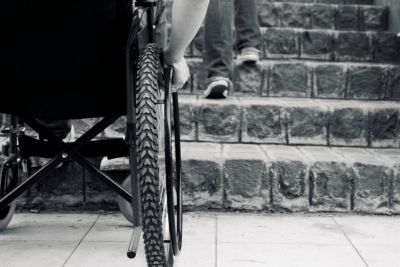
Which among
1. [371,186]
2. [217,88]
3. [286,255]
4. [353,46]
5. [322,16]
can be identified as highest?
[322,16]

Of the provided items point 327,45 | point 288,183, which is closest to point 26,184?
point 288,183

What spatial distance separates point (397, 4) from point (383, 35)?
0.36 m

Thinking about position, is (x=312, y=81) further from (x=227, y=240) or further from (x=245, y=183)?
(x=227, y=240)

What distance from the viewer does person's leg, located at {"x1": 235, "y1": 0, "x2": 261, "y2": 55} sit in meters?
3.97

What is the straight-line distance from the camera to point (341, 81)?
4074mm

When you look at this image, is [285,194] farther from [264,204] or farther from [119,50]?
[119,50]

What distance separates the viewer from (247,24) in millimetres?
4008

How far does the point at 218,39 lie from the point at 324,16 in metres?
1.29

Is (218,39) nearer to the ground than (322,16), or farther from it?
nearer to the ground

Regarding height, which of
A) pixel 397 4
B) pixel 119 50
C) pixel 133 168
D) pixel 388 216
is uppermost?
pixel 397 4

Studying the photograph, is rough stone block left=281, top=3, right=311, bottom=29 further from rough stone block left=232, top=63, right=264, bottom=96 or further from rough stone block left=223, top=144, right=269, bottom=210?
rough stone block left=223, top=144, right=269, bottom=210

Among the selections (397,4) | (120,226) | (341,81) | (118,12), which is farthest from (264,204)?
(397,4)

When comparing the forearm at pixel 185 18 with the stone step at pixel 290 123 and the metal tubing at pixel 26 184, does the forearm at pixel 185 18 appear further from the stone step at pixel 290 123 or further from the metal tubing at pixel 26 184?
the stone step at pixel 290 123

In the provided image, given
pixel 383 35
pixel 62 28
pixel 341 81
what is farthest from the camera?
pixel 383 35
